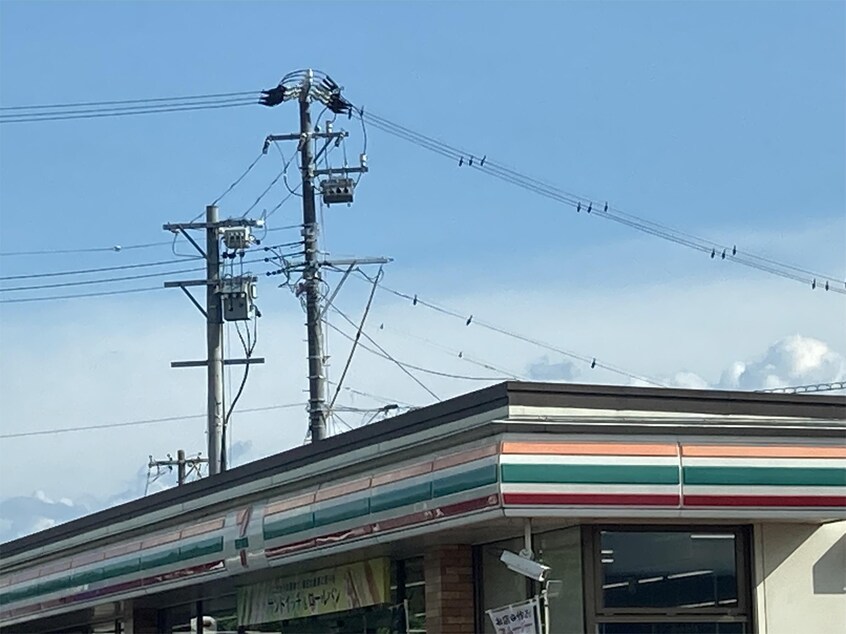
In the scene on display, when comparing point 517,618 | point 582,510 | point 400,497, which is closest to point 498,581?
point 517,618

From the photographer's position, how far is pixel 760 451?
547 inches

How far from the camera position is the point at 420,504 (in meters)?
14.3

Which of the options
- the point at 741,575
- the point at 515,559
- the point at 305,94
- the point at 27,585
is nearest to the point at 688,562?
the point at 741,575

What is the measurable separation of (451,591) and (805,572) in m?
3.17

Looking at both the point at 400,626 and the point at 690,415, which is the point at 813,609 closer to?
the point at 690,415

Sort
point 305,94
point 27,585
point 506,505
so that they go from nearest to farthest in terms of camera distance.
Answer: point 506,505 → point 27,585 → point 305,94

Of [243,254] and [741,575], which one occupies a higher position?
[243,254]

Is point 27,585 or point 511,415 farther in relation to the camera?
point 27,585

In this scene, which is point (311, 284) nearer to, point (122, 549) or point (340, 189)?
point (340, 189)

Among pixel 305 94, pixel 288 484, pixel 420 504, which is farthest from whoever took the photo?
pixel 305 94

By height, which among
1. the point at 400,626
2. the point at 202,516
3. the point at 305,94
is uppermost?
the point at 305,94

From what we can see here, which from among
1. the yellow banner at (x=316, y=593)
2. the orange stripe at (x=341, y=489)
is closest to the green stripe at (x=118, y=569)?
the yellow banner at (x=316, y=593)

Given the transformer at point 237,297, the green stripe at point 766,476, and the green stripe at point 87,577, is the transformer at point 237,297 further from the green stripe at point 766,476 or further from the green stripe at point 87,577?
the green stripe at point 766,476

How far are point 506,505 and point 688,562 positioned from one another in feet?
7.35
